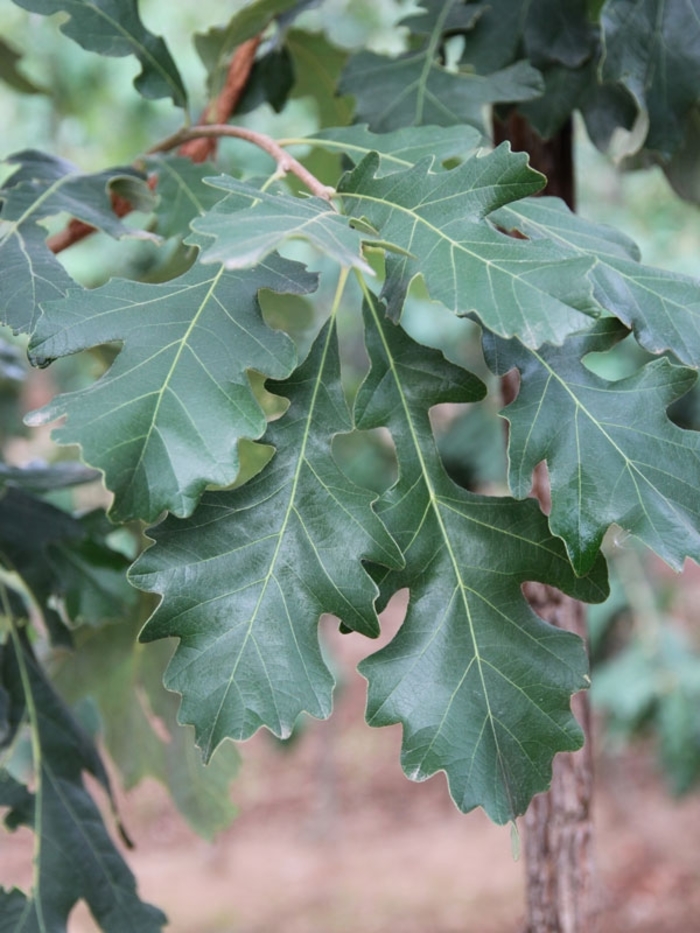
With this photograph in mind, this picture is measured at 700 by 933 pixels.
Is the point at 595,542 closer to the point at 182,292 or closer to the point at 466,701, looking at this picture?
the point at 466,701

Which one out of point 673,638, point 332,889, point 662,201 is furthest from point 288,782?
point 662,201

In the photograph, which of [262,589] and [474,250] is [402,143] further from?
[262,589]

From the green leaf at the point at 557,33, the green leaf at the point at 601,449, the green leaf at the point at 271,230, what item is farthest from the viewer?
the green leaf at the point at 557,33

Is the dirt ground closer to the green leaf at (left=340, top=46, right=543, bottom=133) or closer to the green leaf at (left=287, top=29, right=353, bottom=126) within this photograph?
the green leaf at (left=287, top=29, right=353, bottom=126)

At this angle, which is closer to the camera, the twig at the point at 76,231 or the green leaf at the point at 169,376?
the green leaf at the point at 169,376

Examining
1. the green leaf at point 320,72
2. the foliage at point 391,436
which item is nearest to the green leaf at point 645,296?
the foliage at point 391,436

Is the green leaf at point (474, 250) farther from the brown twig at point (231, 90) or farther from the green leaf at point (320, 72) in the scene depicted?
the green leaf at point (320, 72)

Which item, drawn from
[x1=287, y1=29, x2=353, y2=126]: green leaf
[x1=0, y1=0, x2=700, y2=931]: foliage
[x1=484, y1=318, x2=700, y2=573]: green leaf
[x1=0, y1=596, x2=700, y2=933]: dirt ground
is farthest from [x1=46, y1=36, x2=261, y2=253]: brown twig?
[x1=0, y1=596, x2=700, y2=933]: dirt ground

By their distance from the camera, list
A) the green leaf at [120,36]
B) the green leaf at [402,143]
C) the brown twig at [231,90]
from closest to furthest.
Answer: the green leaf at [402,143]
the green leaf at [120,36]
the brown twig at [231,90]
